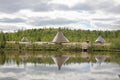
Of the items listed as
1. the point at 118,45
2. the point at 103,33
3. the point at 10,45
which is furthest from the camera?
the point at 103,33

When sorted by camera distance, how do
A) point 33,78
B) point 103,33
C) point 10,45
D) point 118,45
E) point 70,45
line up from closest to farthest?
point 33,78 < point 118,45 < point 70,45 < point 10,45 < point 103,33

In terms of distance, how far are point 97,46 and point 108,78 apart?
40.2 metres

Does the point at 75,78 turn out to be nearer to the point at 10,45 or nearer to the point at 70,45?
the point at 70,45

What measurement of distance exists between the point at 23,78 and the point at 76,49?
4123cm

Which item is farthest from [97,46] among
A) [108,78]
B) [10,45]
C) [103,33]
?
[103,33]

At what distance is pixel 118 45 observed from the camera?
5844 cm

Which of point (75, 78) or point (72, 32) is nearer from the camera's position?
point (75, 78)

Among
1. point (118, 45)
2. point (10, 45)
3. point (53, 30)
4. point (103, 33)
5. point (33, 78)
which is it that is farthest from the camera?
point (53, 30)

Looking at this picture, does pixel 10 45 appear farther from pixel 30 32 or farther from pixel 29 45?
pixel 30 32

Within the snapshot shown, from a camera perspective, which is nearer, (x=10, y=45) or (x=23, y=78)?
(x=23, y=78)

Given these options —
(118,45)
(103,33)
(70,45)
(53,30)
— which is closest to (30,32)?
(53,30)

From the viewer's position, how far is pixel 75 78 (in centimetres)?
2109

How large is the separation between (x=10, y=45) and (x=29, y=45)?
16.8 ft

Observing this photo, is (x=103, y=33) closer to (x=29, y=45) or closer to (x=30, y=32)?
(x=30, y=32)
